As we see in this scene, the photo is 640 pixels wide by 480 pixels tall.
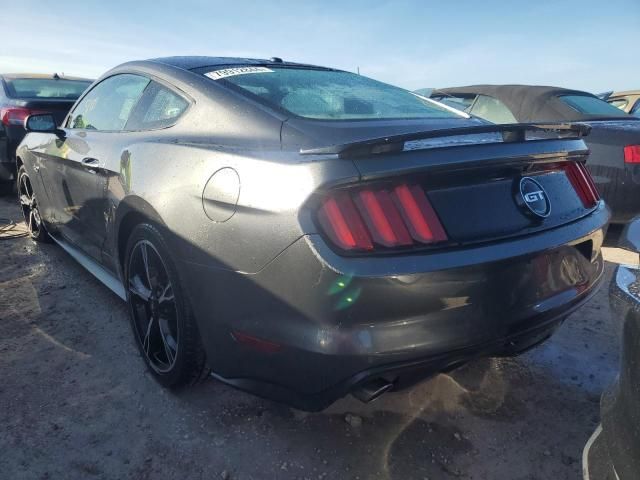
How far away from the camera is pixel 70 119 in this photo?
11.7ft

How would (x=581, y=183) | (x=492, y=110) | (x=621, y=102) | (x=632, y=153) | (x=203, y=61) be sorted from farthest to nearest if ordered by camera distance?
(x=621, y=102)
(x=492, y=110)
(x=632, y=153)
(x=203, y=61)
(x=581, y=183)

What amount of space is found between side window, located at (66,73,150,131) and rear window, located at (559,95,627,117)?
14.0 feet

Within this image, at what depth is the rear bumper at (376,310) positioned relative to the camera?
1467 mm

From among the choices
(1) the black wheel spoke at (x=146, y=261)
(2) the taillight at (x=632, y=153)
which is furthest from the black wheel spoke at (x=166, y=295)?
(2) the taillight at (x=632, y=153)

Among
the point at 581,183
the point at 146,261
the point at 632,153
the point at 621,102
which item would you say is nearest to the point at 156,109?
the point at 146,261

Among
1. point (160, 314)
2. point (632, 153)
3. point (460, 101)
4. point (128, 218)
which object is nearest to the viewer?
point (160, 314)

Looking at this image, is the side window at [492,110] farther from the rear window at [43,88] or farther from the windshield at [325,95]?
the rear window at [43,88]

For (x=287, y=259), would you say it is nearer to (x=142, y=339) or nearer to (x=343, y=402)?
(x=343, y=402)

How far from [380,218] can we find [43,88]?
256 inches

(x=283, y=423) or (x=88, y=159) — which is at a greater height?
(x=88, y=159)

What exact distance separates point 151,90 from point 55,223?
169 cm

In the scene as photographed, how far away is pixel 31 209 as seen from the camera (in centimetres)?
438

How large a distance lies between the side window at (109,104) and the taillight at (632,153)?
3736mm

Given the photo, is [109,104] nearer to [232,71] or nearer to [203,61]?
[203,61]
